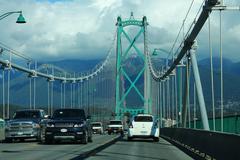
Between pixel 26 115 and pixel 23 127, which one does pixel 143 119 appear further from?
pixel 23 127

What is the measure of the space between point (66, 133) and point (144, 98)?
73954mm

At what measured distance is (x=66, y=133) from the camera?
30.1m

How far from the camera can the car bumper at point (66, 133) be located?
30.0 m

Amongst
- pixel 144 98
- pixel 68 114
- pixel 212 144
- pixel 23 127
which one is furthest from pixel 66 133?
pixel 144 98

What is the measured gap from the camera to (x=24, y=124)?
1297 inches

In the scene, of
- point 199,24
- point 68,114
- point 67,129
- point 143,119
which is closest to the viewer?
point 67,129

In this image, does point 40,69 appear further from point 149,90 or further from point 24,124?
point 24,124

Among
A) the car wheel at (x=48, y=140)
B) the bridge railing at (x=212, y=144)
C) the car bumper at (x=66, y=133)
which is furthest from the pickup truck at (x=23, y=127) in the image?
the bridge railing at (x=212, y=144)

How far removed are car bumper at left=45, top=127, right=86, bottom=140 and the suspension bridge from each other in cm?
119

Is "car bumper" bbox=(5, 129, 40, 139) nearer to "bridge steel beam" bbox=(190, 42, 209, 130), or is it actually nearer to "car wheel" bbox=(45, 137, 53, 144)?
"car wheel" bbox=(45, 137, 53, 144)

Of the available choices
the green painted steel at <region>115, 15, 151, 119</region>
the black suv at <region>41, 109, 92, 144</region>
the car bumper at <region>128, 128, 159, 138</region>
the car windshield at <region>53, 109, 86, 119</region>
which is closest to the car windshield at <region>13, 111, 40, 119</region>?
the car windshield at <region>53, 109, 86, 119</region>

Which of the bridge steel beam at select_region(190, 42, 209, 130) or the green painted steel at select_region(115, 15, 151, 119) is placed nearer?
the bridge steel beam at select_region(190, 42, 209, 130)

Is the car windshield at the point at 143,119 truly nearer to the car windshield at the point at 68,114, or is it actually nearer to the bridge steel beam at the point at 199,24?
the bridge steel beam at the point at 199,24

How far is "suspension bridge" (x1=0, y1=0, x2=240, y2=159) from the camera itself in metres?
23.9
